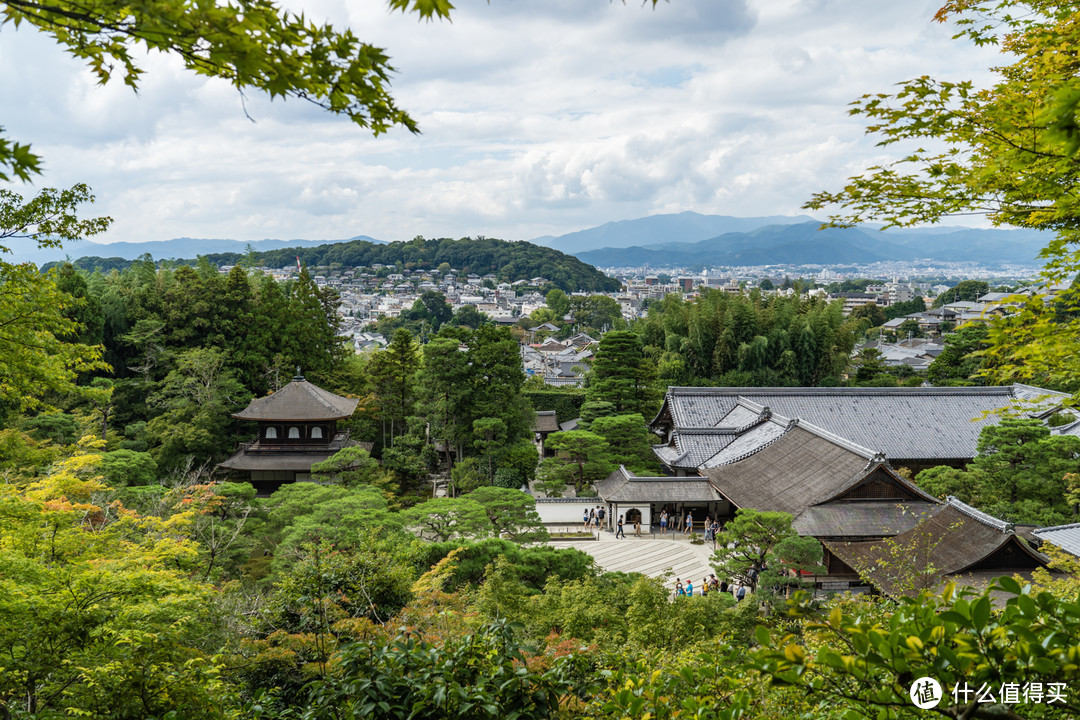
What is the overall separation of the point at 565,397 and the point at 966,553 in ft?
76.2

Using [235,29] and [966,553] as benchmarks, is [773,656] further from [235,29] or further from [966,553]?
[966,553]

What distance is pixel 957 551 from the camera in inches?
488

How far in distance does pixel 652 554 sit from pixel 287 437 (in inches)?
507

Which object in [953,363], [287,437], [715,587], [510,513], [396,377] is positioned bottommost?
[715,587]

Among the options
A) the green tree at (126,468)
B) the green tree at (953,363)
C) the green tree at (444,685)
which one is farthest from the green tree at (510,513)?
the green tree at (953,363)

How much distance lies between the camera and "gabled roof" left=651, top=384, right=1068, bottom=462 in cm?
2166

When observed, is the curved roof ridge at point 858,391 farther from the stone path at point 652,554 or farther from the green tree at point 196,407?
the green tree at point 196,407

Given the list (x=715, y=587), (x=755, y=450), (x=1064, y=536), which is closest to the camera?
(x=1064, y=536)

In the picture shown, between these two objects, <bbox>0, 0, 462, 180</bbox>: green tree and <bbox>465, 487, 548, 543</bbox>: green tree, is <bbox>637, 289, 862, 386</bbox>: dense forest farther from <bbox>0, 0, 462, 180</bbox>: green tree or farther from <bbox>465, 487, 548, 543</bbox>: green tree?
<bbox>0, 0, 462, 180</bbox>: green tree

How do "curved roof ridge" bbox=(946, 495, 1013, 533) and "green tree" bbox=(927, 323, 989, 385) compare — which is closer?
"curved roof ridge" bbox=(946, 495, 1013, 533)

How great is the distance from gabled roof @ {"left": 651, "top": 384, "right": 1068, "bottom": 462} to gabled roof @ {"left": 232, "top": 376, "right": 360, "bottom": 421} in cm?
1252

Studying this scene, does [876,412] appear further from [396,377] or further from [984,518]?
[396,377]

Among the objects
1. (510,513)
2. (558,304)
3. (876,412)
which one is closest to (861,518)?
(510,513)

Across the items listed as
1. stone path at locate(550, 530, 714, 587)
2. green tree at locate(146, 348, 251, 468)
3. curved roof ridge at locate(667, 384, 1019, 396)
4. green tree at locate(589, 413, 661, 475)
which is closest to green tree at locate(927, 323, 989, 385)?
curved roof ridge at locate(667, 384, 1019, 396)
